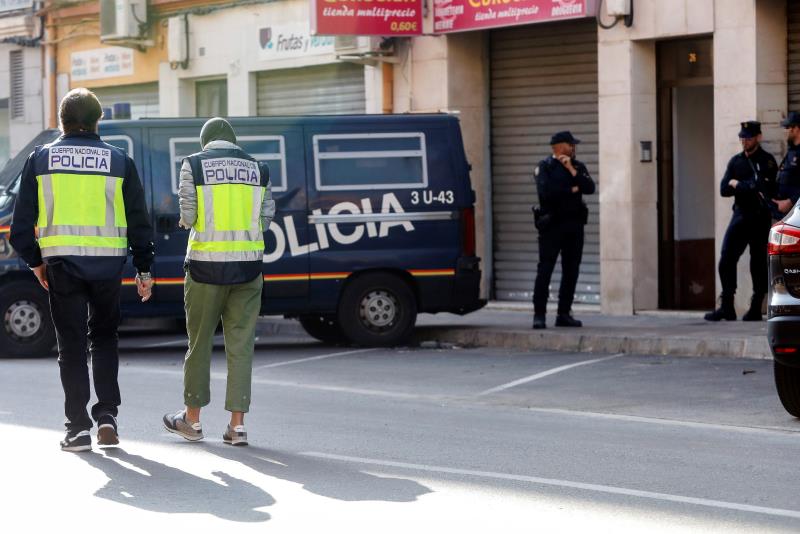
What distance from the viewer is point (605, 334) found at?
→ 15.3 metres

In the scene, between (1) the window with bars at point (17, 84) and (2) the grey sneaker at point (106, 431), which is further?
(1) the window with bars at point (17, 84)

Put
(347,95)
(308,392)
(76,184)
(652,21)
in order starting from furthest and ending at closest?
(347,95), (652,21), (308,392), (76,184)

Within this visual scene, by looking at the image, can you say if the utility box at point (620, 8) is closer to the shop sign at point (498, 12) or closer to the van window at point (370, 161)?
the shop sign at point (498, 12)

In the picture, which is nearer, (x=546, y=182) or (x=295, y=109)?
(x=546, y=182)

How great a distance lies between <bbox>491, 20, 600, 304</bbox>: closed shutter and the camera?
1923cm

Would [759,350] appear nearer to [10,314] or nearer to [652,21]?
[652,21]

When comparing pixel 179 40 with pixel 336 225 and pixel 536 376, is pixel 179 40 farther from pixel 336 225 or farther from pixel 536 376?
pixel 536 376

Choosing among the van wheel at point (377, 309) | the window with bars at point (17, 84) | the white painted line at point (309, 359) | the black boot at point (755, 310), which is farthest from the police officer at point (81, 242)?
the window with bars at point (17, 84)

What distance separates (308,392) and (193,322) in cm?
300

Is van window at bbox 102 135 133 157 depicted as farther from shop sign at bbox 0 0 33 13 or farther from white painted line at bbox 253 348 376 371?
shop sign at bbox 0 0 33 13

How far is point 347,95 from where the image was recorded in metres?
22.1

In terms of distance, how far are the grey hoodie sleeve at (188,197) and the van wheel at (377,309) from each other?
6.60 meters

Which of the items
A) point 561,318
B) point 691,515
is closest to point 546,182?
point 561,318

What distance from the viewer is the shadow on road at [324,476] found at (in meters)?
7.55
